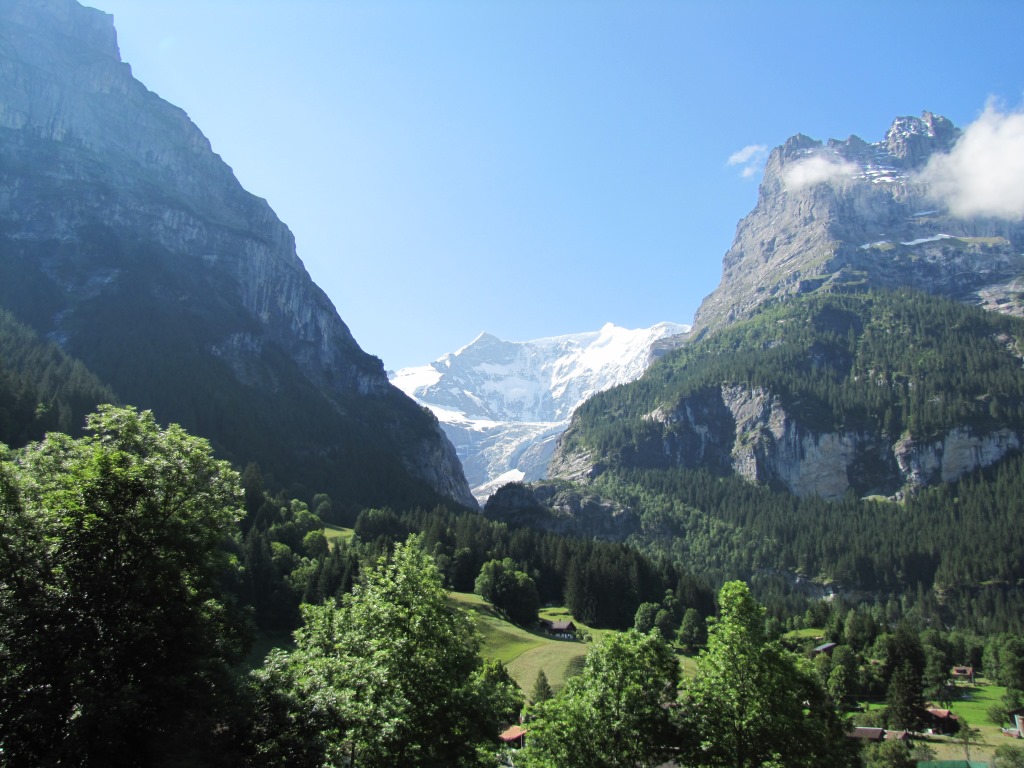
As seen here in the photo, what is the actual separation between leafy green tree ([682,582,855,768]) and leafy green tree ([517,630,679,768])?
4.24ft

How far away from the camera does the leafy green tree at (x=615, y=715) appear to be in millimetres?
27172

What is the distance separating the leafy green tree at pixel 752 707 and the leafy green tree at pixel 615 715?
1.29 meters

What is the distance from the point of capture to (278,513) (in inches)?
5231

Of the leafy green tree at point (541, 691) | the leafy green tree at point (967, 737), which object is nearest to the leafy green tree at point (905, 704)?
the leafy green tree at point (967, 737)

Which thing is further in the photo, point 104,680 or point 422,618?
point 422,618

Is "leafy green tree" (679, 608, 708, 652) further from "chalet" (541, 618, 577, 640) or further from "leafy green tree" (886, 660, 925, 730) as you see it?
"leafy green tree" (886, 660, 925, 730)

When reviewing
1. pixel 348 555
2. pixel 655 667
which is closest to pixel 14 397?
pixel 348 555

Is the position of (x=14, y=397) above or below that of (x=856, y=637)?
above

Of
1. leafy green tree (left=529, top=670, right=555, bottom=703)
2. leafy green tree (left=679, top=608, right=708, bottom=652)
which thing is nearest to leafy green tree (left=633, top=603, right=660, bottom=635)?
leafy green tree (left=679, top=608, right=708, bottom=652)

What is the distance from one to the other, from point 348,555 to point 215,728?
86752 mm

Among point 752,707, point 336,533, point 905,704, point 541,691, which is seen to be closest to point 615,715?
point 752,707

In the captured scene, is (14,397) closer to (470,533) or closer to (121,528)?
(470,533)

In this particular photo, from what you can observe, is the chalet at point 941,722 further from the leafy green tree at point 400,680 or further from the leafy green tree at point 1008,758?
the leafy green tree at point 400,680

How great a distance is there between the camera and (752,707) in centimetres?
2736
